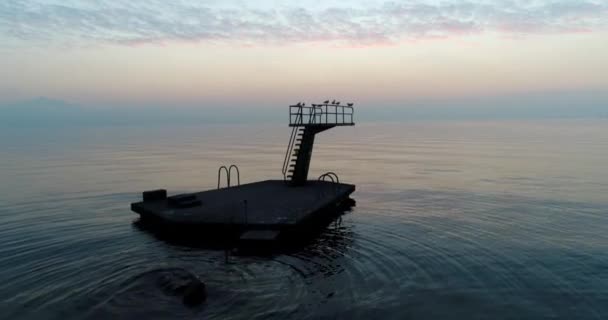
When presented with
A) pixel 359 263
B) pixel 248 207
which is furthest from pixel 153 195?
pixel 359 263

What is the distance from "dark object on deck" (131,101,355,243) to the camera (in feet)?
67.3

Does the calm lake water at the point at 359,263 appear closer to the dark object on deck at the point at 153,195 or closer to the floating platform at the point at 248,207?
the floating platform at the point at 248,207

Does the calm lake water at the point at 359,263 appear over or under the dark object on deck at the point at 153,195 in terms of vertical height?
under

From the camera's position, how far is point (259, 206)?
24422mm

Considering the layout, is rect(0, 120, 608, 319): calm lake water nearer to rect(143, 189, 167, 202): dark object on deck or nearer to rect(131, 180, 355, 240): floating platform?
rect(131, 180, 355, 240): floating platform

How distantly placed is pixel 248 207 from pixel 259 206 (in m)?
0.65

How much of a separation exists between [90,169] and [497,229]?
51.8 meters

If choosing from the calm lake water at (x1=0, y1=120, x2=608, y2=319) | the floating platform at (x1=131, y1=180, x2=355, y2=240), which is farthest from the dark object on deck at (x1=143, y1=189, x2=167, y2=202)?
the calm lake water at (x1=0, y1=120, x2=608, y2=319)

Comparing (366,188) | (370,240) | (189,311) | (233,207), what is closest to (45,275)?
(189,311)

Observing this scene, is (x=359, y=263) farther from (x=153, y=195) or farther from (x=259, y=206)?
(x=153, y=195)

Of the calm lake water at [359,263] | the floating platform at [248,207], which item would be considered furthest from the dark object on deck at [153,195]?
the calm lake water at [359,263]

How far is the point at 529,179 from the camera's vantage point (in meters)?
44.2

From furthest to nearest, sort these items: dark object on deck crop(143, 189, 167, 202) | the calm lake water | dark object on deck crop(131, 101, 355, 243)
Answer: dark object on deck crop(143, 189, 167, 202)
dark object on deck crop(131, 101, 355, 243)
the calm lake water

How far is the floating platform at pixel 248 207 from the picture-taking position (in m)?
20.5
